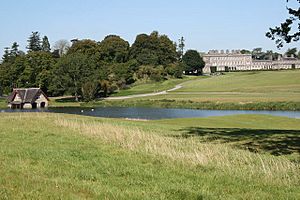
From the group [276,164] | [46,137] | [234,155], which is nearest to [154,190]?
[276,164]

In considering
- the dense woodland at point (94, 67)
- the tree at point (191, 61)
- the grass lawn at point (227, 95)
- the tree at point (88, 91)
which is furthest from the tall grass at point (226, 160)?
the tree at point (191, 61)

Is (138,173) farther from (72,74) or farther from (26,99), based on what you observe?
(72,74)

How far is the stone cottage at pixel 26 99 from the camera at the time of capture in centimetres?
10412

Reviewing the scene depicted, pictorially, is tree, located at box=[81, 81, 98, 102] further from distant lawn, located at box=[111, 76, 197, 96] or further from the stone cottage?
distant lawn, located at box=[111, 76, 197, 96]

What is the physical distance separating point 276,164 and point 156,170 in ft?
10.5

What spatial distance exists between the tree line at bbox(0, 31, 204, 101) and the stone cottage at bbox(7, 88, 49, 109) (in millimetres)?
9623

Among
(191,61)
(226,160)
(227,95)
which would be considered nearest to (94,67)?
(227,95)

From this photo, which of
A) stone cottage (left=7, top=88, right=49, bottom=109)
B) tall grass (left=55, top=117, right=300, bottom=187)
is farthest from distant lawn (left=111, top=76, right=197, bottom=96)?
tall grass (left=55, top=117, right=300, bottom=187)

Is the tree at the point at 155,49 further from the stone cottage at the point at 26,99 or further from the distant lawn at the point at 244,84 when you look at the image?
the stone cottage at the point at 26,99

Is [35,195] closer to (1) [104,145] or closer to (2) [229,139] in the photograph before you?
(1) [104,145]

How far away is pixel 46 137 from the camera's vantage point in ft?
63.6

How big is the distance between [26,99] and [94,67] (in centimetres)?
2431

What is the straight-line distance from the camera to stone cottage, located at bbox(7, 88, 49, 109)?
342ft

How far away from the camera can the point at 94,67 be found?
12200cm
